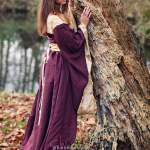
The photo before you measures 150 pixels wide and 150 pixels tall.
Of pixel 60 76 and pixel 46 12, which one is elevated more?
→ pixel 46 12

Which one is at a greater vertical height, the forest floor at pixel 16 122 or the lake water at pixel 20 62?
the lake water at pixel 20 62

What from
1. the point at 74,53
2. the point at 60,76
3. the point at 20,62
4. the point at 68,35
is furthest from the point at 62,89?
the point at 20,62

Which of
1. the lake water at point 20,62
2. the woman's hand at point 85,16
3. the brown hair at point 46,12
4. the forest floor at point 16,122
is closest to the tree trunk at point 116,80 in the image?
the woman's hand at point 85,16

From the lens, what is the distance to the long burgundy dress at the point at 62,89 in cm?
207

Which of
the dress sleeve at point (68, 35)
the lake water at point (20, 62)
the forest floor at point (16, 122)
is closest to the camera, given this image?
the dress sleeve at point (68, 35)

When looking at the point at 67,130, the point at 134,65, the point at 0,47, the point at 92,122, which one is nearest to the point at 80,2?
the point at 134,65

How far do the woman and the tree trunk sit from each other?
0.42 ft

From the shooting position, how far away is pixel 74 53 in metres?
2.11

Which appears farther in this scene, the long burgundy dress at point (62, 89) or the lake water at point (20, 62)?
the lake water at point (20, 62)

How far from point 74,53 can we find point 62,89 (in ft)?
1.25

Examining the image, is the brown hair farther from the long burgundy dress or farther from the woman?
the long burgundy dress

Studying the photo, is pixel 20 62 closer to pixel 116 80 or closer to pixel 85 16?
pixel 85 16

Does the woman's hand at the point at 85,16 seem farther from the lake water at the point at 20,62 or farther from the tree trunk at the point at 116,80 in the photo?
the lake water at the point at 20,62

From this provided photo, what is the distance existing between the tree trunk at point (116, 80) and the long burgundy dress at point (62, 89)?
173 mm
